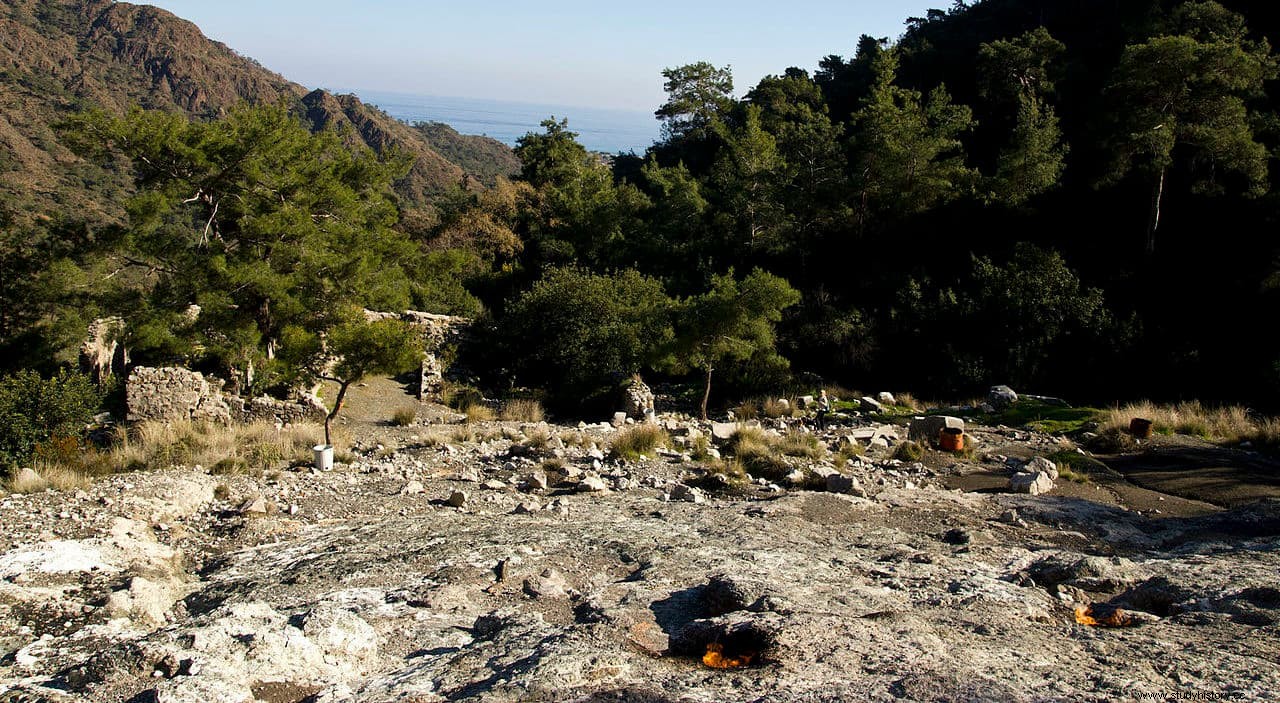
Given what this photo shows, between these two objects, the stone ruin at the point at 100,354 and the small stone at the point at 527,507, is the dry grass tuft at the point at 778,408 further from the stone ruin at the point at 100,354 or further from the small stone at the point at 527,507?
the stone ruin at the point at 100,354

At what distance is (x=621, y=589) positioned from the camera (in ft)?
17.8

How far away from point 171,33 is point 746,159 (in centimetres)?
9284

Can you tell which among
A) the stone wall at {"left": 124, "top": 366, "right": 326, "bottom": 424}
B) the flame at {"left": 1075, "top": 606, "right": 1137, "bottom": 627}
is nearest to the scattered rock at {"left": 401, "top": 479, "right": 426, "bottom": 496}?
the stone wall at {"left": 124, "top": 366, "right": 326, "bottom": 424}

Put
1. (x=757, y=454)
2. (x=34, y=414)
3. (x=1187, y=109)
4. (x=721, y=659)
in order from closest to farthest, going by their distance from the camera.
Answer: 1. (x=721, y=659)
2. (x=34, y=414)
3. (x=757, y=454)
4. (x=1187, y=109)

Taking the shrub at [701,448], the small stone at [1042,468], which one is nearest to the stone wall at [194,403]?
the shrub at [701,448]

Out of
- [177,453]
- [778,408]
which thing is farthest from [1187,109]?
[177,453]

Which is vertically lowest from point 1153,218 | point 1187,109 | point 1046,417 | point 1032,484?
point 1046,417

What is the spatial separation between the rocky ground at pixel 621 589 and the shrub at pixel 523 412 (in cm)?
617

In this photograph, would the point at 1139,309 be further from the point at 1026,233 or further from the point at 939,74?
the point at 939,74

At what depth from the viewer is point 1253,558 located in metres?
6.12

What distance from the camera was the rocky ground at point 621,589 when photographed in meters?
3.76

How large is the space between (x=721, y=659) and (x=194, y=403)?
13743mm

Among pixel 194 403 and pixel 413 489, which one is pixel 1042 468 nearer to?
pixel 413 489

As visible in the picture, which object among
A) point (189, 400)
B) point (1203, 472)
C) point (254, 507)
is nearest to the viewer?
point (254, 507)
